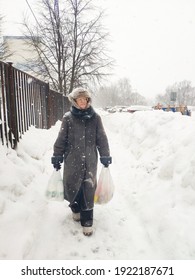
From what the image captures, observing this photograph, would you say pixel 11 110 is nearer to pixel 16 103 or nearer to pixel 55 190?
pixel 16 103

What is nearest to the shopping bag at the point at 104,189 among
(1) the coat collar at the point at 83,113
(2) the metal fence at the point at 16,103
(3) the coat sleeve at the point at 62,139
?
(3) the coat sleeve at the point at 62,139

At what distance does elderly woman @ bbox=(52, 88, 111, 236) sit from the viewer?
3213 millimetres

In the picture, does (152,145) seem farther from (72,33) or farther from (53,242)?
(72,33)

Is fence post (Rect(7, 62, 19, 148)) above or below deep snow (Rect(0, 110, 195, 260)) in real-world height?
above

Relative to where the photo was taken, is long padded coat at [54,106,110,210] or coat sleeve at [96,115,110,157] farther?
coat sleeve at [96,115,110,157]

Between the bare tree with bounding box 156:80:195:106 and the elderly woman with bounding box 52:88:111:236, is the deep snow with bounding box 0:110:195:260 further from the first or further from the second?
the bare tree with bounding box 156:80:195:106

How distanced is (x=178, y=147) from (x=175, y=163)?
56cm

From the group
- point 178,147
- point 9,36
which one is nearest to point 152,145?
point 178,147

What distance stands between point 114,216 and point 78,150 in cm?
121

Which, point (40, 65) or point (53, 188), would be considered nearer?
point (53, 188)

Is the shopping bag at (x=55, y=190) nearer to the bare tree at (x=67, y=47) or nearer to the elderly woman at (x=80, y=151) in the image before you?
the elderly woman at (x=80, y=151)

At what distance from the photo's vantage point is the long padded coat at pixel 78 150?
322 centimetres

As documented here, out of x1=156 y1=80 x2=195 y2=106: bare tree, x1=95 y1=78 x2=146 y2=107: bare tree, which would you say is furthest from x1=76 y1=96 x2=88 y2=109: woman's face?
x1=156 y1=80 x2=195 y2=106: bare tree

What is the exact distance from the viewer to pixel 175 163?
419cm
